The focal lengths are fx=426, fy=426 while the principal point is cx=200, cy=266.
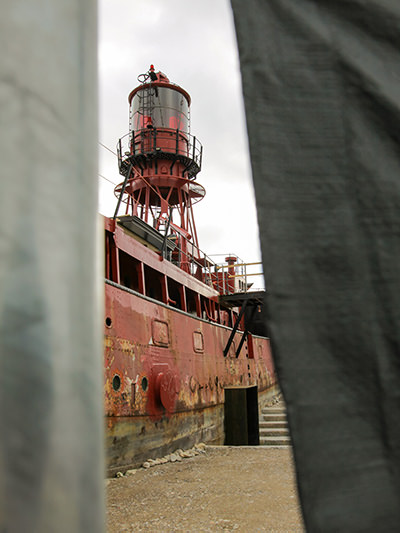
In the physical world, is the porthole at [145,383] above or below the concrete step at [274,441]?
above

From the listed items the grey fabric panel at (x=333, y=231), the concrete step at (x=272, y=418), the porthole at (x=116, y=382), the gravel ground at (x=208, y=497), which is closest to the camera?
the grey fabric panel at (x=333, y=231)

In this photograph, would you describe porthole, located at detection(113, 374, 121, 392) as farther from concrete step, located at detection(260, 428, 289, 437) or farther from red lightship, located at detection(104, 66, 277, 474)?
concrete step, located at detection(260, 428, 289, 437)

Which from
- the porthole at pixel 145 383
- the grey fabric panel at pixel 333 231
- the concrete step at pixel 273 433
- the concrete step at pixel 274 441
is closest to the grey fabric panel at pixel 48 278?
the grey fabric panel at pixel 333 231

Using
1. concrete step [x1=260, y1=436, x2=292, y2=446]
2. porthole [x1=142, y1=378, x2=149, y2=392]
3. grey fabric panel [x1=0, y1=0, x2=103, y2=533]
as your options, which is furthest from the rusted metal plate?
grey fabric panel [x1=0, y1=0, x2=103, y2=533]

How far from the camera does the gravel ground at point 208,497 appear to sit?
11.7 ft

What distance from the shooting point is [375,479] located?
718 millimetres

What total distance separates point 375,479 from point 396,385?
161 mm

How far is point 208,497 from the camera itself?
4.36 metres

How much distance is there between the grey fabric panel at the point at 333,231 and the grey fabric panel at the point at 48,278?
0.34 meters

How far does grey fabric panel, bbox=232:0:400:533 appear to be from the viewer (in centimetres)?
72

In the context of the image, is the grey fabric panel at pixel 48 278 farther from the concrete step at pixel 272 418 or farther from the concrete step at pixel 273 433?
the concrete step at pixel 272 418

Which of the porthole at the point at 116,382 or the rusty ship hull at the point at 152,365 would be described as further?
the rusty ship hull at the point at 152,365

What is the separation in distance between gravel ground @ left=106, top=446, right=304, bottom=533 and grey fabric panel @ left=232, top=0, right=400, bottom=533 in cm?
316

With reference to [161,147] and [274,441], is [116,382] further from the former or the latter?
[161,147]
